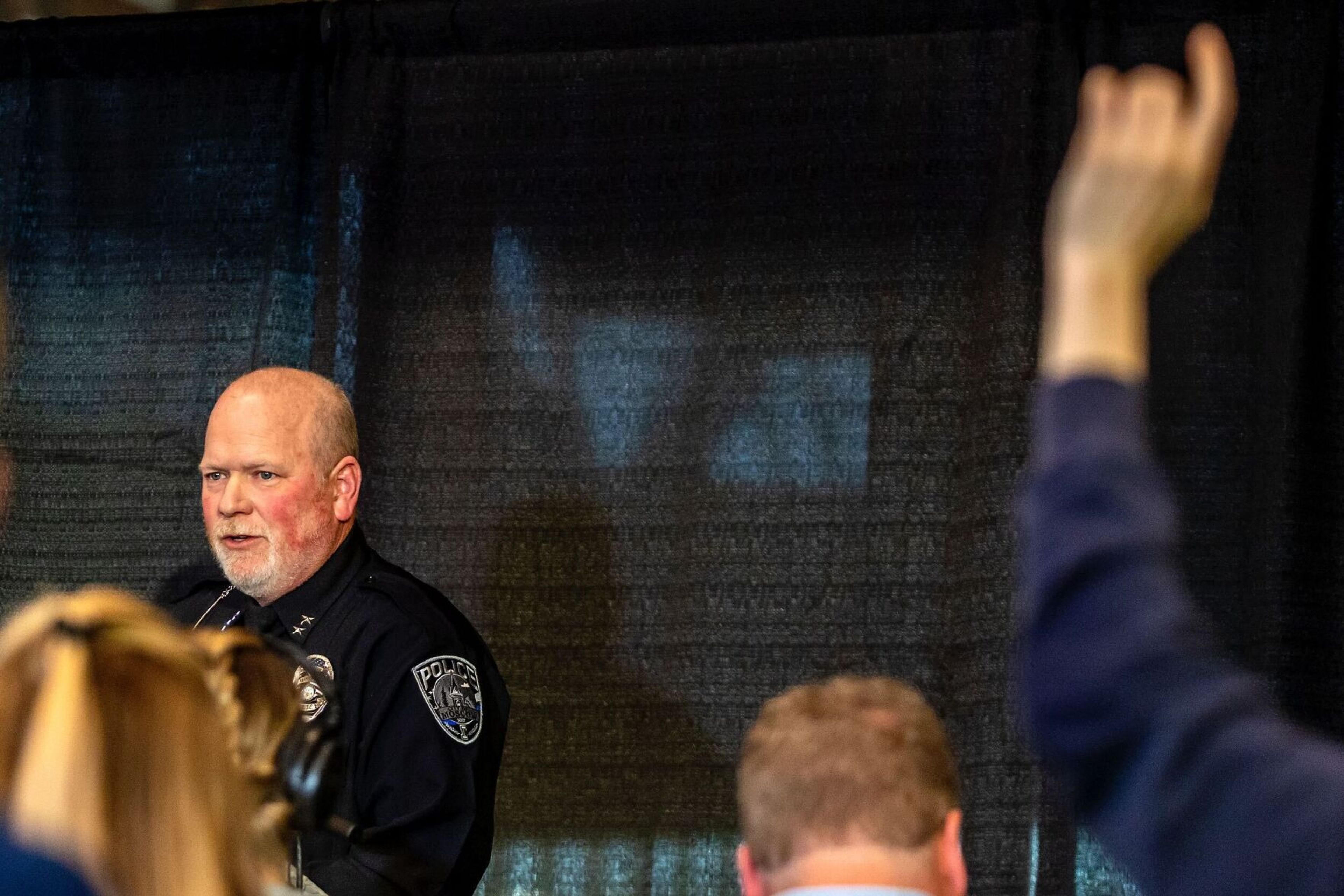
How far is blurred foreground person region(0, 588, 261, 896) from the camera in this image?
3.54 ft

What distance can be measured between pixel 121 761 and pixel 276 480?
80.9 inches

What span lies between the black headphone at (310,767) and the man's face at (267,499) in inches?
56.4

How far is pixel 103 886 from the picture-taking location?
3.47 ft

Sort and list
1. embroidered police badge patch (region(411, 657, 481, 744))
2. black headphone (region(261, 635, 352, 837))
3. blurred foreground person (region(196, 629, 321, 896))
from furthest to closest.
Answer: embroidered police badge patch (region(411, 657, 481, 744)) → black headphone (region(261, 635, 352, 837)) → blurred foreground person (region(196, 629, 321, 896))

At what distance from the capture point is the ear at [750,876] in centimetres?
147

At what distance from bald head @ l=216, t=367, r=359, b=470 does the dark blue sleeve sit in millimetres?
2355

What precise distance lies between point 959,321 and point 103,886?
2649 millimetres

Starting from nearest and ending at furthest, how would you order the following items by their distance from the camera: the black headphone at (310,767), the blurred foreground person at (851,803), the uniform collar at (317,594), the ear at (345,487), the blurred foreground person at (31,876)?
1. the blurred foreground person at (31,876)
2. the blurred foreground person at (851,803)
3. the black headphone at (310,767)
4. the uniform collar at (317,594)
5. the ear at (345,487)

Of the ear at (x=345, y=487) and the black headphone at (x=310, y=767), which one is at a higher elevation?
the ear at (x=345, y=487)

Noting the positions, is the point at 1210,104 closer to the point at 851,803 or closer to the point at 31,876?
the point at 851,803

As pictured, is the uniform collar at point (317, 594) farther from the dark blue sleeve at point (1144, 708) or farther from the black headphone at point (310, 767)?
the dark blue sleeve at point (1144, 708)

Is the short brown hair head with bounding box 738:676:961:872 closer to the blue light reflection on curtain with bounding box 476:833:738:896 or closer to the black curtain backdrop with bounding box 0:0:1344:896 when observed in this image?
the black curtain backdrop with bounding box 0:0:1344:896

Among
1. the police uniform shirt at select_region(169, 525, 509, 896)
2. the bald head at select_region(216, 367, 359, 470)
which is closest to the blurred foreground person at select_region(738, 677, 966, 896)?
the police uniform shirt at select_region(169, 525, 509, 896)

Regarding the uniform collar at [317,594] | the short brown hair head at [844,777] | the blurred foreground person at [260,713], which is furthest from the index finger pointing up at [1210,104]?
the uniform collar at [317,594]
